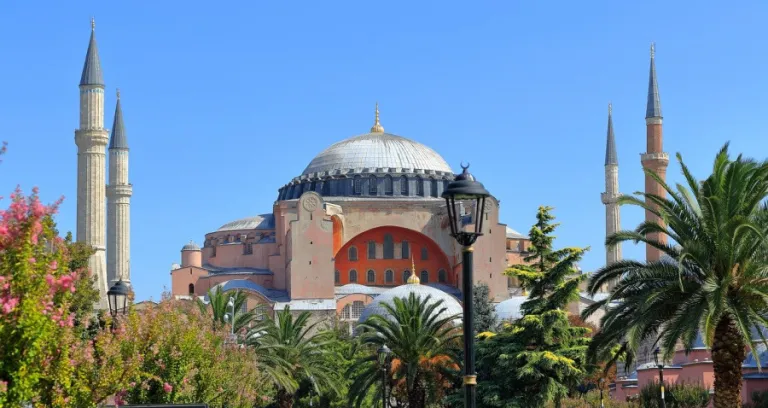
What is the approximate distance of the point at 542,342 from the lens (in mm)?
31078

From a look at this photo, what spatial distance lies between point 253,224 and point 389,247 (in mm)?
8884

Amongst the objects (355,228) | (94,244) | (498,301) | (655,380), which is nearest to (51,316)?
(655,380)

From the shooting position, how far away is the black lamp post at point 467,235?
10.8m

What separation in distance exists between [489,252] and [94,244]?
21.2 metres

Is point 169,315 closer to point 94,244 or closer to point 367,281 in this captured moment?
point 94,244

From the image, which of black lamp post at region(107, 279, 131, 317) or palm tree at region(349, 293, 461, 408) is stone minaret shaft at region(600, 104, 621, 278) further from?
black lamp post at region(107, 279, 131, 317)

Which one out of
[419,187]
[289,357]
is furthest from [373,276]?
[289,357]

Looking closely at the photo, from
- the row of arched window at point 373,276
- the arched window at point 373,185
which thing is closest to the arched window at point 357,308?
the row of arched window at point 373,276

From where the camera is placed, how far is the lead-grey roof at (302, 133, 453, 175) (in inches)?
2852

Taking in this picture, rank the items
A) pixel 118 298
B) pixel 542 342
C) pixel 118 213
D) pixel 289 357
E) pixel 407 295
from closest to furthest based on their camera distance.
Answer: pixel 118 298 < pixel 542 342 < pixel 289 357 < pixel 407 295 < pixel 118 213

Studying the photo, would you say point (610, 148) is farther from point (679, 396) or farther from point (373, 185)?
point (679, 396)

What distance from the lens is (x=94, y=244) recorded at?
49.7 meters

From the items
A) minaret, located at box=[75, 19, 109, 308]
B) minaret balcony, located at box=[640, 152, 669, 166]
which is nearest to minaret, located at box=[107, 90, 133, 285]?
minaret, located at box=[75, 19, 109, 308]

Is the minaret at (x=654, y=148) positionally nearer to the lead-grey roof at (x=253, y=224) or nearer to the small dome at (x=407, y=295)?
the small dome at (x=407, y=295)
